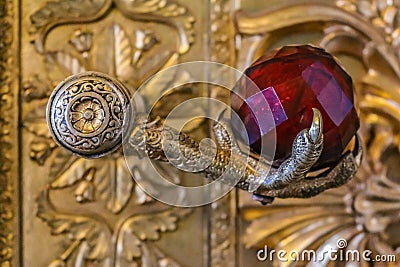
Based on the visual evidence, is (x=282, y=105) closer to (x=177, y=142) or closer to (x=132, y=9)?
(x=177, y=142)

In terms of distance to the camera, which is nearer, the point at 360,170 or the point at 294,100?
the point at 294,100

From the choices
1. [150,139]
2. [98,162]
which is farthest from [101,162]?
[150,139]

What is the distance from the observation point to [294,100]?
33 centimetres

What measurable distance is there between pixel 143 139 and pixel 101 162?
202 millimetres

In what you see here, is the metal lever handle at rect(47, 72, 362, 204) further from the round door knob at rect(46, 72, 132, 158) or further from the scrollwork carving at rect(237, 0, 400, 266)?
the scrollwork carving at rect(237, 0, 400, 266)

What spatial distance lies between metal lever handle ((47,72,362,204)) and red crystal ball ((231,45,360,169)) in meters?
0.01

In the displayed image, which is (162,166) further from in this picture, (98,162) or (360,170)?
(360,170)

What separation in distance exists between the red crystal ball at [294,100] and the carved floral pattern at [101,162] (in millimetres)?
195

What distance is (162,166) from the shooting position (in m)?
0.52

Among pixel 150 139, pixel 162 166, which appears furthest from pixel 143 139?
pixel 162 166

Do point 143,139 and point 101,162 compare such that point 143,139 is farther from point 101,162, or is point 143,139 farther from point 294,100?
point 101,162

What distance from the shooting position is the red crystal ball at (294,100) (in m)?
0.33

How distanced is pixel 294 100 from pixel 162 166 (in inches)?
8.3

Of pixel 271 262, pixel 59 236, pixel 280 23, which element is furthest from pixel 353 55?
pixel 59 236
